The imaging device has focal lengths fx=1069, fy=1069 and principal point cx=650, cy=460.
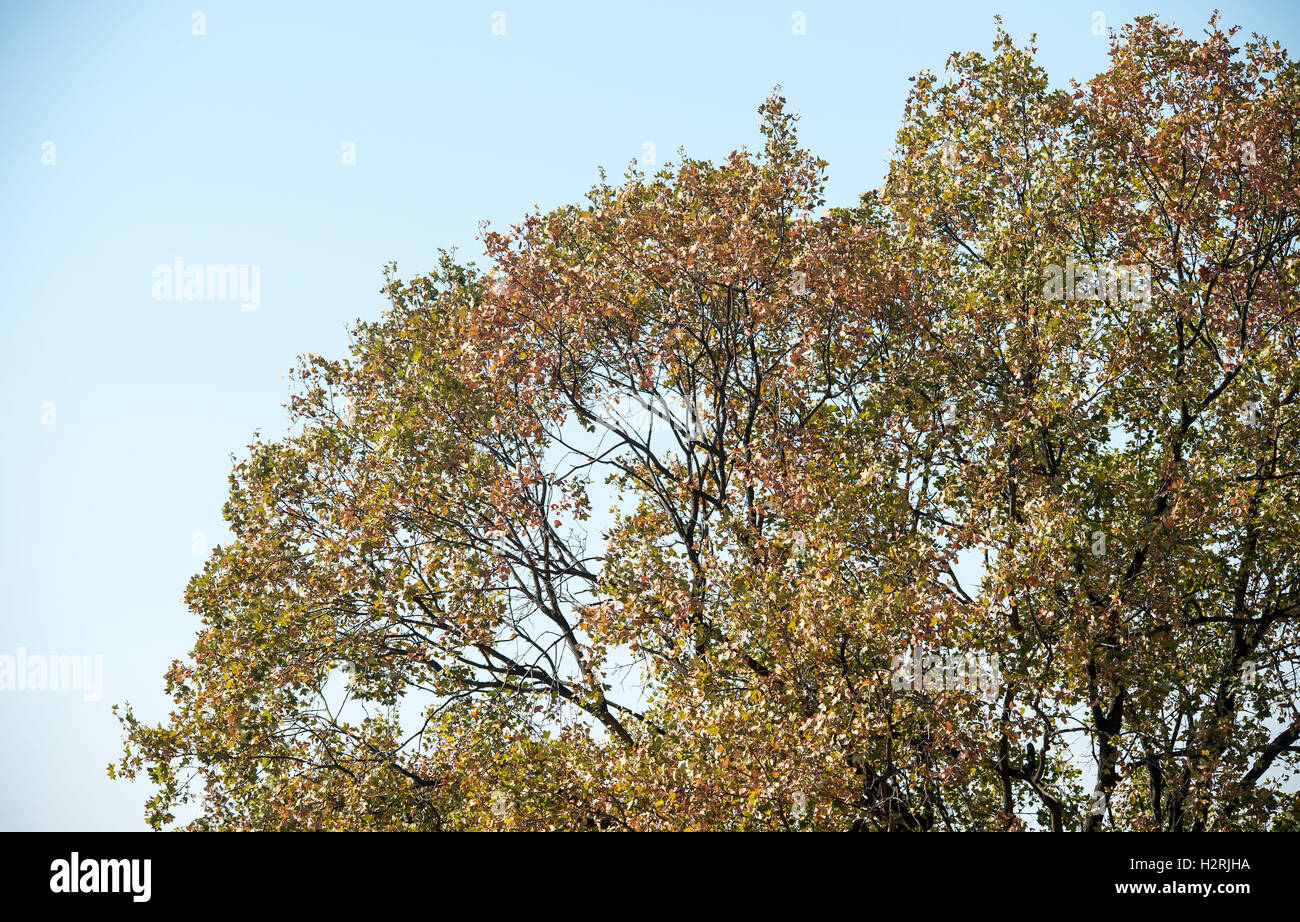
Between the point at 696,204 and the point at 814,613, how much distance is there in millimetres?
7974

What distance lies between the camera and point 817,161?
1734 centimetres

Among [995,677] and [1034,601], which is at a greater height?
[1034,601]

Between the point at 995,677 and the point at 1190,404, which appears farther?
the point at 1190,404

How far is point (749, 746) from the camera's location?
41.3 feet

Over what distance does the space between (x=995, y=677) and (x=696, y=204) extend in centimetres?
872

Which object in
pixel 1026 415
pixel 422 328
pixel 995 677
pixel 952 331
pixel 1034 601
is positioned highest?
pixel 422 328

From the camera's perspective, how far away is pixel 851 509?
1498 centimetres

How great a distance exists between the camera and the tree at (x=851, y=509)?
1363cm

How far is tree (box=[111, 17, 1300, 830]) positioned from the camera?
13.6 meters
